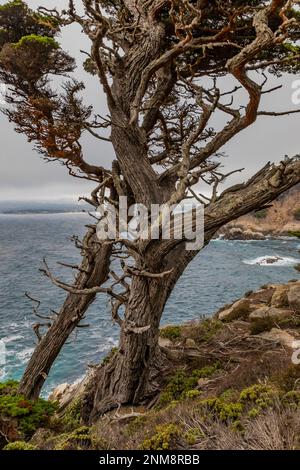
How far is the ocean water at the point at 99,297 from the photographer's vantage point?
18.0 m

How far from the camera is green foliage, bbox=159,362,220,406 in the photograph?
623 centimetres

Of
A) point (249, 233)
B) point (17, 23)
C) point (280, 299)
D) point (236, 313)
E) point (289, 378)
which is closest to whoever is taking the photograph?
point (289, 378)

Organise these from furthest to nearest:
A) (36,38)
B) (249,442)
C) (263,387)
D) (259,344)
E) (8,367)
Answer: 1. (8,367)
2. (259,344)
3. (36,38)
4. (263,387)
5. (249,442)

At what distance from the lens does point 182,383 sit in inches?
257

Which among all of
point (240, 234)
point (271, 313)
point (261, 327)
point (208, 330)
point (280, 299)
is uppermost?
point (261, 327)

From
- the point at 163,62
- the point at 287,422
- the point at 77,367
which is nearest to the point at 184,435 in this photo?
the point at 287,422

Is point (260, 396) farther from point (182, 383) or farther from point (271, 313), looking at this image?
point (271, 313)

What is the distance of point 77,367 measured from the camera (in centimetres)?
1695

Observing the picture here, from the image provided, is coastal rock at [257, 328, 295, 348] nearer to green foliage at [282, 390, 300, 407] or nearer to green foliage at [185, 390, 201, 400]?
green foliage at [185, 390, 201, 400]

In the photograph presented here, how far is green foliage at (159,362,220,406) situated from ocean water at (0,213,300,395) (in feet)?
11.0

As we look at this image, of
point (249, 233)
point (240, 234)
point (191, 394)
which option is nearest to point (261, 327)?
point (191, 394)

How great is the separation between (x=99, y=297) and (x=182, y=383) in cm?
2403

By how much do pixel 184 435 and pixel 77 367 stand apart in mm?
14488
